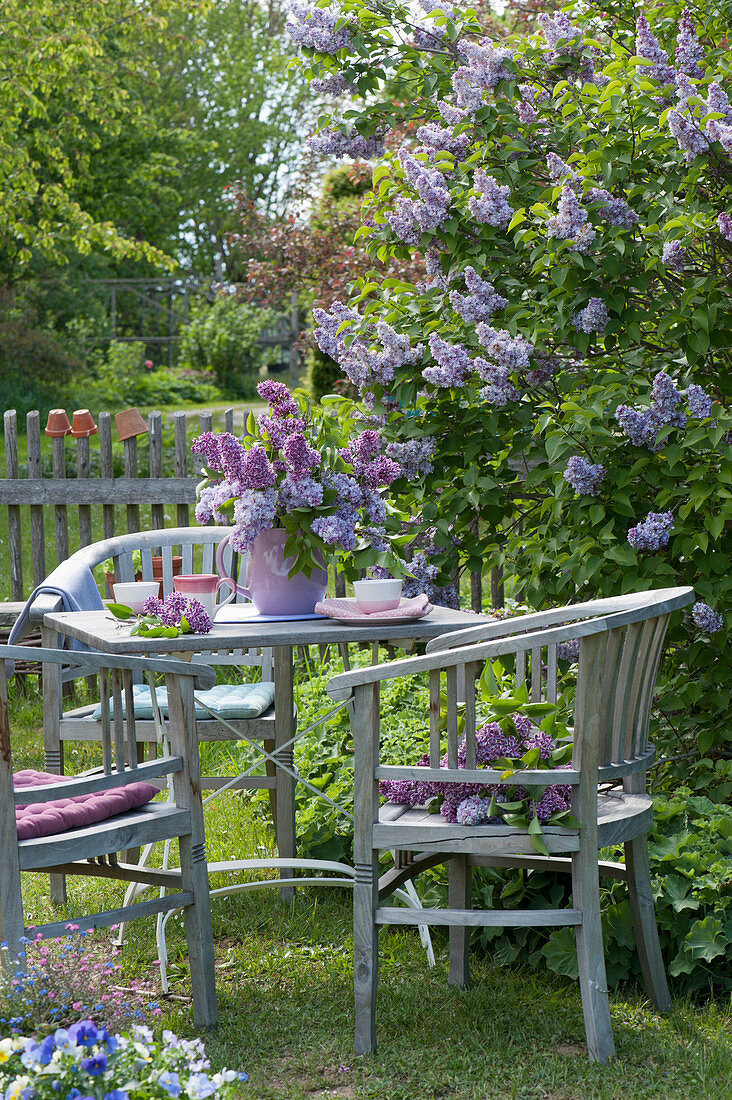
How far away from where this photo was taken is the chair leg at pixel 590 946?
7.09 ft

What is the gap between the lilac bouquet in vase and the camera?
257 cm

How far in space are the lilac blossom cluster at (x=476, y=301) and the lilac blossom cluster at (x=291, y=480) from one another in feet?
1.84

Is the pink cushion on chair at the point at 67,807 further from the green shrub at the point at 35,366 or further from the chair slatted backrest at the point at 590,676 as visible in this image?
the green shrub at the point at 35,366

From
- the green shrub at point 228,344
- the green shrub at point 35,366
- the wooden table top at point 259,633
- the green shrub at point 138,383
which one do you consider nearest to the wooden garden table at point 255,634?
the wooden table top at point 259,633

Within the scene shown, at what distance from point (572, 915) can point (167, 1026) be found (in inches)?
39.5

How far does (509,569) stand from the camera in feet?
11.2

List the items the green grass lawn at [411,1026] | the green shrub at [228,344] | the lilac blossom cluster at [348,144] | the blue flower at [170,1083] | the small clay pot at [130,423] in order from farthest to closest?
the green shrub at [228,344]
the small clay pot at [130,423]
the lilac blossom cluster at [348,144]
the green grass lawn at [411,1026]
the blue flower at [170,1083]

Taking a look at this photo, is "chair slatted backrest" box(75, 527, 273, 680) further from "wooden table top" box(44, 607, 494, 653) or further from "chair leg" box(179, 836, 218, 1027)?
"chair leg" box(179, 836, 218, 1027)

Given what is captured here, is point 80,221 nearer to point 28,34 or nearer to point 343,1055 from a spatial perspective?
point 28,34

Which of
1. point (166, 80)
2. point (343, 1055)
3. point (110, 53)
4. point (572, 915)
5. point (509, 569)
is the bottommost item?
point (343, 1055)

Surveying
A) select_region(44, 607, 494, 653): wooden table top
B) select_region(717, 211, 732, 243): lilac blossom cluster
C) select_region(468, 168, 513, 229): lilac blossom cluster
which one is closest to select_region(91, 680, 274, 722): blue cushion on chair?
select_region(44, 607, 494, 653): wooden table top

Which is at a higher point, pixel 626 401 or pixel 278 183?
pixel 278 183

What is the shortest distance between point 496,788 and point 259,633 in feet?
2.13

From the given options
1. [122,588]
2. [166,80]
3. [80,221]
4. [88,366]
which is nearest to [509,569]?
[122,588]
